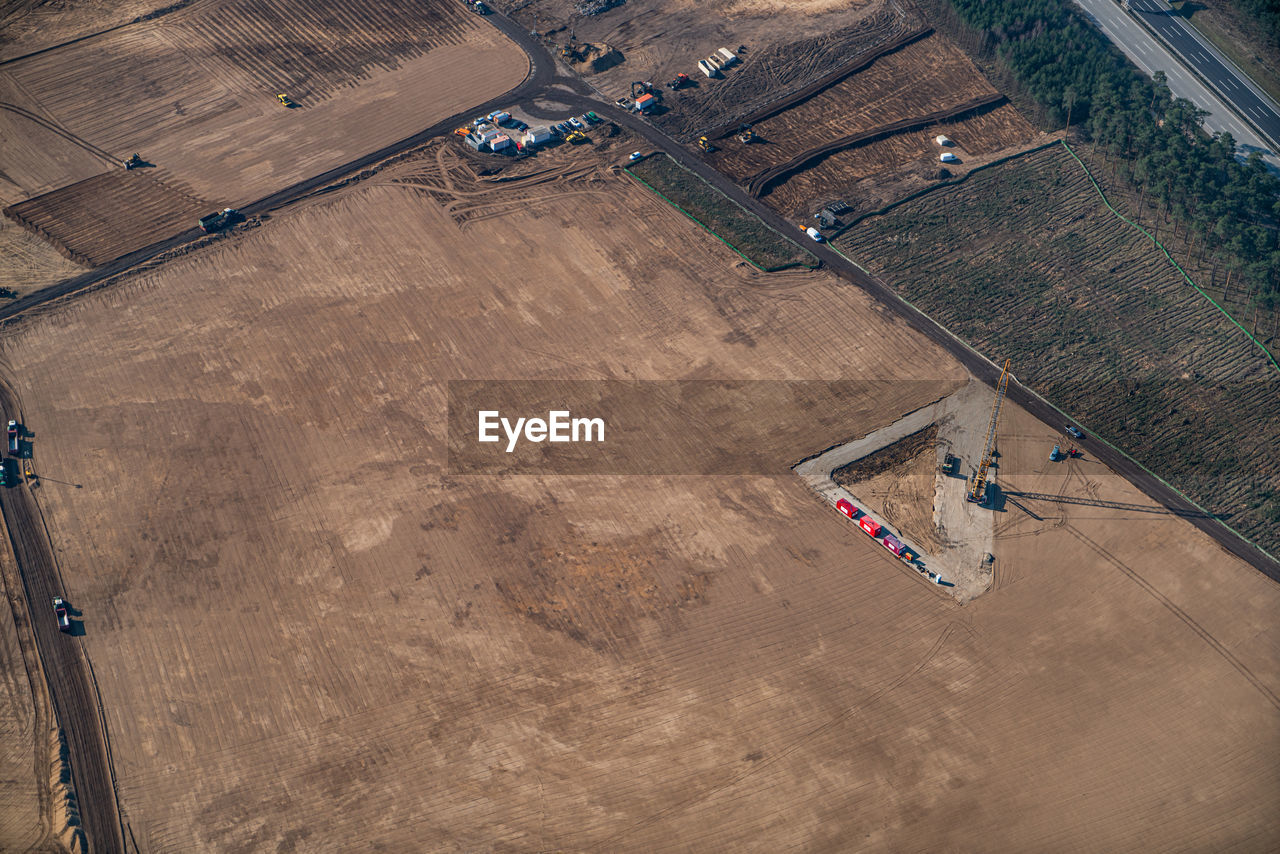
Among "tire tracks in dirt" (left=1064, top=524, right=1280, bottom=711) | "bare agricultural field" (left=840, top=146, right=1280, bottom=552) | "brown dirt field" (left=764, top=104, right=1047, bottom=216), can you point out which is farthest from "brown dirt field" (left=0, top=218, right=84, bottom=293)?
"tire tracks in dirt" (left=1064, top=524, right=1280, bottom=711)

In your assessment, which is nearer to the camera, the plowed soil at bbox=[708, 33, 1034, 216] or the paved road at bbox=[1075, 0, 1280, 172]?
the plowed soil at bbox=[708, 33, 1034, 216]

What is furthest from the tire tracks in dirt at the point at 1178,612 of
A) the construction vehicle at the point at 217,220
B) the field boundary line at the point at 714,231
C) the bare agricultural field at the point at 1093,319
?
the construction vehicle at the point at 217,220

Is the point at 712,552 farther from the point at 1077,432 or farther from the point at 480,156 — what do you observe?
the point at 480,156

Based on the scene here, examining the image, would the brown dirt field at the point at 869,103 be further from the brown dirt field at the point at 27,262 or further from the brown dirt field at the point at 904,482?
the brown dirt field at the point at 27,262

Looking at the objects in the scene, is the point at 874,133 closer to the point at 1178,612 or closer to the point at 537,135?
the point at 537,135

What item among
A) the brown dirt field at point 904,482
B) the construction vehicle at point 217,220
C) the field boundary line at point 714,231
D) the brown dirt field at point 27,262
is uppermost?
the field boundary line at point 714,231

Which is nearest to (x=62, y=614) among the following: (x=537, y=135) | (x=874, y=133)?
(x=537, y=135)

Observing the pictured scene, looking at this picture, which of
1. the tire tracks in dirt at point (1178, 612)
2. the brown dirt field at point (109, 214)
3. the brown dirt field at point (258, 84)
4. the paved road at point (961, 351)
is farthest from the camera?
the brown dirt field at point (258, 84)

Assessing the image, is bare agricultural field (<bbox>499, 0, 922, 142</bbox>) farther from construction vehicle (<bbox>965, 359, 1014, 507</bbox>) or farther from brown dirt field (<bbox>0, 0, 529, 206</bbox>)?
construction vehicle (<bbox>965, 359, 1014, 507</bbox>)
